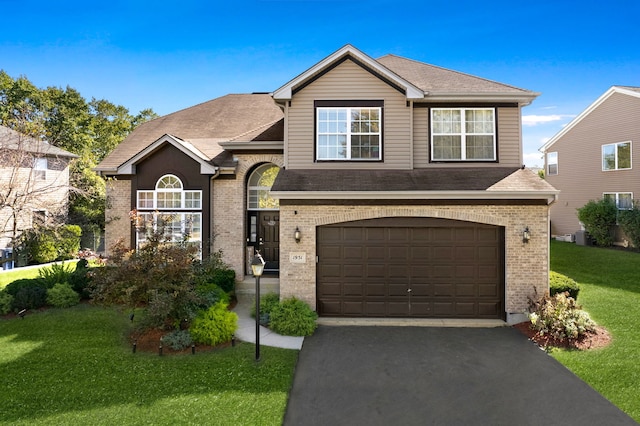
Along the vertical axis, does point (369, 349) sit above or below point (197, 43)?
below

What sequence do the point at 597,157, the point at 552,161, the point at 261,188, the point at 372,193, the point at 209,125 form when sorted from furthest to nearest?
the point at 552,161 < the point at 597,157 < the point at 209,125 < the point at 261,188 < the point at 372,193

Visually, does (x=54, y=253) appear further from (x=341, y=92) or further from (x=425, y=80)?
(x=425, y=80)

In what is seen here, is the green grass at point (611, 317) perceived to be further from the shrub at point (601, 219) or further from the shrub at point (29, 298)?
the shrub at point (29, 298)

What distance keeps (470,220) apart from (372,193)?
2.95 metres

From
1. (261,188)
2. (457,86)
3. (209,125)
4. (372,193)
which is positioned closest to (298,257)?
(372,193)

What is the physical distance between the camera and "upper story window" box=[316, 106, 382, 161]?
1147 cm

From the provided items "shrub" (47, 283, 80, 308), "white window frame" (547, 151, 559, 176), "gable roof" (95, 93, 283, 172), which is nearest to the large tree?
"gable roof" (95, 93, 283, 172)

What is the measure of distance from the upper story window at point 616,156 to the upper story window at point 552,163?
4.04 meters

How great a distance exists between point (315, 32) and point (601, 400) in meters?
17.2

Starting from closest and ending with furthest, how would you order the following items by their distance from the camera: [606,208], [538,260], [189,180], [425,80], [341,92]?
1. [538,260]
2. [341,92]
3. [425,80]
4. [189,180]
5. [606,208]

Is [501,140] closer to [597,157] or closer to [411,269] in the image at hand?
[411,269]

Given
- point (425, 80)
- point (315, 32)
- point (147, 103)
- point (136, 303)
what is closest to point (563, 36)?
point (425, 80)

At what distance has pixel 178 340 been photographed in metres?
8.05

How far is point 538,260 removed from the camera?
32.2ft
